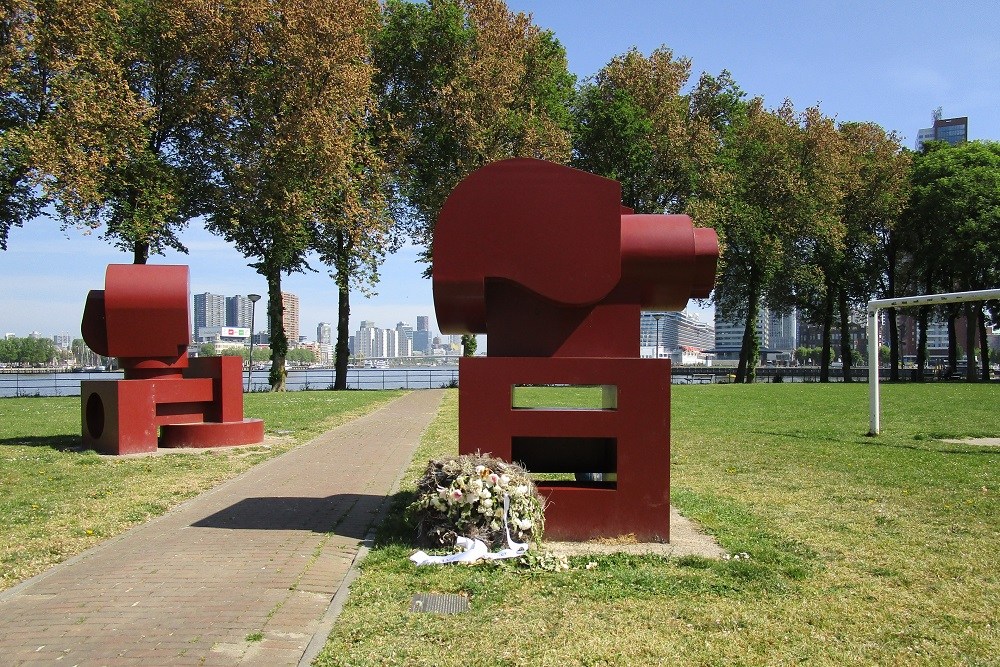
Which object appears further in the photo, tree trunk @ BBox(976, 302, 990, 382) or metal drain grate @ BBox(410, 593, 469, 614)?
tree trunk @ BBox(976, 302, 990, 382)

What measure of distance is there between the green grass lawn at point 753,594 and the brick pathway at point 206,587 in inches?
15.9

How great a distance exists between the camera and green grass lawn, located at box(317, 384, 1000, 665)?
187 inches

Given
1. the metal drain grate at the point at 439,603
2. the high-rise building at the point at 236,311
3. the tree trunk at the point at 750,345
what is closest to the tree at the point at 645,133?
the tree trunk at the point at 750,345

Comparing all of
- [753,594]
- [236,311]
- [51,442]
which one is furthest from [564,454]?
[236,311]

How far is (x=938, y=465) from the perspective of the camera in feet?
40.8

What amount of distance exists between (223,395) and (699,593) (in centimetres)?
1132

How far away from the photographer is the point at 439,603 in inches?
221

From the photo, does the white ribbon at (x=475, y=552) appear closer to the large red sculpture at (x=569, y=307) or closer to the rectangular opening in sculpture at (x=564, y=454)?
the large red sculpture at (x=569, y=307)

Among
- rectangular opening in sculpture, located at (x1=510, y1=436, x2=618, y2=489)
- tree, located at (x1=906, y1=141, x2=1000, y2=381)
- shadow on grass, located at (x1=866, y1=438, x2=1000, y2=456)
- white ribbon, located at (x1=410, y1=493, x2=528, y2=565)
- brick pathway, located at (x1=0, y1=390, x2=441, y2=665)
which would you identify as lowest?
shadow on grass, located at (x1=866, y1=438, x2=1000, y2=456)

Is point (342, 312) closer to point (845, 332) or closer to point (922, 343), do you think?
point (845, 332)

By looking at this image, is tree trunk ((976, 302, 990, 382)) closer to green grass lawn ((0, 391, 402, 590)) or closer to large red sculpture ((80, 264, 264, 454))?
green grass lawn ((0, 391, 402, 590))

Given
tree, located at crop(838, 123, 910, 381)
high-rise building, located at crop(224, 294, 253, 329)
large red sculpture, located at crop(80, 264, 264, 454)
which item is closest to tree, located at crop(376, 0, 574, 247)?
tree, located at crop(838, 123, 910, 381)

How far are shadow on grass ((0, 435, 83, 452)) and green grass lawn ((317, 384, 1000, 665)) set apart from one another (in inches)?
303

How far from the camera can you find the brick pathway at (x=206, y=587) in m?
4.86
